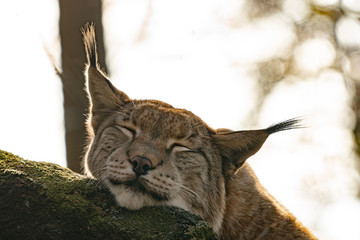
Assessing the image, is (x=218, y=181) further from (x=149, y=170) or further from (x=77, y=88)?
(x=77, y=88)

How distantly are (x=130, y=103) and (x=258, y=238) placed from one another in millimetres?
2015

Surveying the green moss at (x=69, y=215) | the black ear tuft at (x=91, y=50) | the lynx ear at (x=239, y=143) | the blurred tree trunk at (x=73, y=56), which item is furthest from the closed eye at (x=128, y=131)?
the blurred tree trunk at (x=73, y=56)

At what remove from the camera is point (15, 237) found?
10.5 feet

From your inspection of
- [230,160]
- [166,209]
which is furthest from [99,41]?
[166,209]

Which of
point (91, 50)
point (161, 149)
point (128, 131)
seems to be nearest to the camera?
point (161, 149)

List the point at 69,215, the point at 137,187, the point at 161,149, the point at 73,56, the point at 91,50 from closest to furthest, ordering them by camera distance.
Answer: the point at 69,215, the point at 137,187, the point at 161,149, the point at 91,50, the point at 73,56

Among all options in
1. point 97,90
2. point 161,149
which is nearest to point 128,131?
point 161,149

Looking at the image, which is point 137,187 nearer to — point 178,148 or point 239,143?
point 178,148

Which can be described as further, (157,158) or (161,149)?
(161,149)

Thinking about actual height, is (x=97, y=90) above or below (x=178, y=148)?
above

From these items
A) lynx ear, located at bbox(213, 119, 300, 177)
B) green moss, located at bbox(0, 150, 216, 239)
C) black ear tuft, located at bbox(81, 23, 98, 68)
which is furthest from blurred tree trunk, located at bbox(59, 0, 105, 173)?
green moss, located at bbox(0, 150, 216, 239)

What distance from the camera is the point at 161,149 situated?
15.3ft

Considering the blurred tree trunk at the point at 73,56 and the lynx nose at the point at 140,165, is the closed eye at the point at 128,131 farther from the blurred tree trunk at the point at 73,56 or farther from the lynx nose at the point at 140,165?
the blurred tree trunk at the point at 73,56

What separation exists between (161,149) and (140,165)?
0.56m
